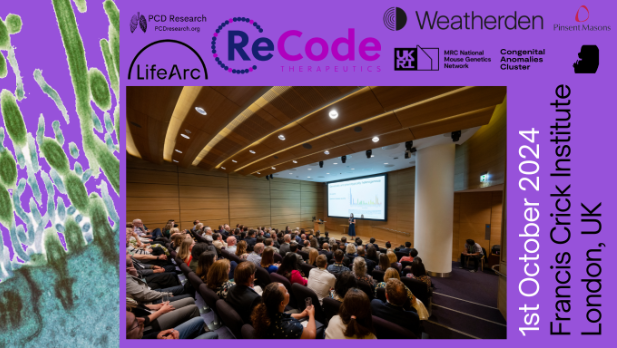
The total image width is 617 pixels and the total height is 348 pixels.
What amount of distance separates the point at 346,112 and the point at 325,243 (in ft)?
10.2

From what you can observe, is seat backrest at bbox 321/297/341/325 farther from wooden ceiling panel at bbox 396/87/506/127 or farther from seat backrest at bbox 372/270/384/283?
wooden ceiling panel at bbox 396/87/506/127

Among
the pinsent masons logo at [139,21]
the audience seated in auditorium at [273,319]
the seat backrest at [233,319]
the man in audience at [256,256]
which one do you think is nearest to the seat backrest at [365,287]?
the audience seated in auditorium at [273,319]

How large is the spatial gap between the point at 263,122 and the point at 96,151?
2.03 m

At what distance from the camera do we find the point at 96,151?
1296mm

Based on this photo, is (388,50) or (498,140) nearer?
(388,50)

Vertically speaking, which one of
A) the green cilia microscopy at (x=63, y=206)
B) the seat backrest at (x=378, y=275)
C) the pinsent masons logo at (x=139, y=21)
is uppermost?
the pinsent masons logo at (x=139, y=21)

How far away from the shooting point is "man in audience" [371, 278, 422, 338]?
1.42m

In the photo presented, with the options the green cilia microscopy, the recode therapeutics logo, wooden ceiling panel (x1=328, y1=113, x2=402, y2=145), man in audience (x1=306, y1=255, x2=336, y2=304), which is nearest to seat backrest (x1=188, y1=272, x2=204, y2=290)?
the green cilia microscopy

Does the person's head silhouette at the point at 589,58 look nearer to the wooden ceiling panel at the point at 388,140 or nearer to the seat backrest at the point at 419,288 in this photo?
the wooden ceiling panel at the point at 388,140

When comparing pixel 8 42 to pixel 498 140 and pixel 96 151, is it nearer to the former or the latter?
pixel 96 151

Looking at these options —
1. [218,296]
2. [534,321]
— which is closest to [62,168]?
[218,296]

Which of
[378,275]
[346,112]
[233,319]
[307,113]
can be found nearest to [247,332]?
[233,319]

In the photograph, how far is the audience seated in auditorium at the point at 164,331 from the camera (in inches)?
49.0

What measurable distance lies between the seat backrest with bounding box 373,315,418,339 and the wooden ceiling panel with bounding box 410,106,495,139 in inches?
116
